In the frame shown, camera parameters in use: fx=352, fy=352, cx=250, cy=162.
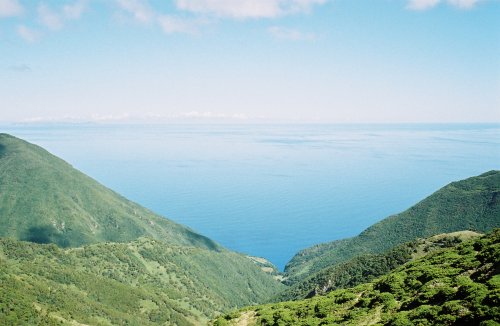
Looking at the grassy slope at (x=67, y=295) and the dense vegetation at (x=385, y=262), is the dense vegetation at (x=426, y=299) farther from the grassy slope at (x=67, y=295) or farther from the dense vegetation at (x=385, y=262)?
the grassy slope at (x=67, y=295)

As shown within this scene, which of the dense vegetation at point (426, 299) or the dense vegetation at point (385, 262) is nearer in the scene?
the dense vegetation at point (426, 299)

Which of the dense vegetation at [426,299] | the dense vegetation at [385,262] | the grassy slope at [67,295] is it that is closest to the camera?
the dense vegetation at [426,299]

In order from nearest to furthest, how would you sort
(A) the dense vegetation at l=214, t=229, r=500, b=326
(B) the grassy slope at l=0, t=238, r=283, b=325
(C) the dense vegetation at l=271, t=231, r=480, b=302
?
(A) the dense vegetation at l=214, t=229, r=500, b=326 < (B) the grassy slope at l=0, t=238, r=283, b=325 < (C) the dense vegetation at l=271, t=231, r=480, b=302

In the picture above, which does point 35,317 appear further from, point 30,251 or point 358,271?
point 358,271

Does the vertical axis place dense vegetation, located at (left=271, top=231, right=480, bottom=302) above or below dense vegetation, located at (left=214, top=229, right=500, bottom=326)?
below

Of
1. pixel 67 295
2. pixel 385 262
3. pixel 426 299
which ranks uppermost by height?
pixel 426 299

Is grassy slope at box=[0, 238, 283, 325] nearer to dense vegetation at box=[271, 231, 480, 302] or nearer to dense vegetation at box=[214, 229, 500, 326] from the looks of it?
dense vegetation at box=[271, 231, 480, 302]

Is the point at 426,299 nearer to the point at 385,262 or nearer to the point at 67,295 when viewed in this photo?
the point at 385,262

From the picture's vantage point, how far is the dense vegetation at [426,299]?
103ft

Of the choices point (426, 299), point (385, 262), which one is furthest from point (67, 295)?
point (426, 299)

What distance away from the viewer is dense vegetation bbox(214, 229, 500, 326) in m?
31.5

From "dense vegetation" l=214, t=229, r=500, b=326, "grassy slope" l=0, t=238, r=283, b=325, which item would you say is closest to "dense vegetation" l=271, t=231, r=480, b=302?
"dense vegetation" l=214, t=229, r=500, b=326

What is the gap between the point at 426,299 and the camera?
38.7m

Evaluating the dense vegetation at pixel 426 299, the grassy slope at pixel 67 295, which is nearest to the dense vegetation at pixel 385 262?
the dense vegetation at pixel 426 299
